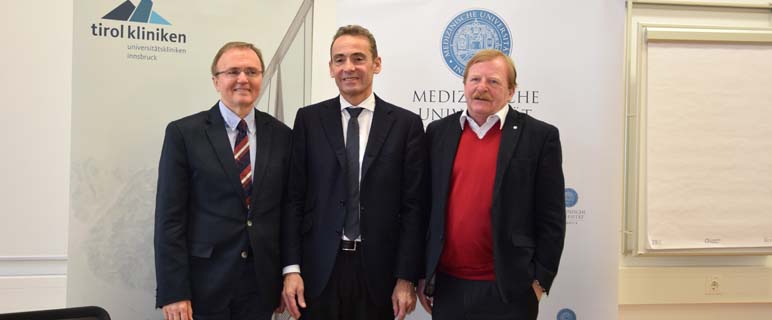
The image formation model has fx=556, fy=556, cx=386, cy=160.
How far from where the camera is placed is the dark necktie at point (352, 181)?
206 centimetres

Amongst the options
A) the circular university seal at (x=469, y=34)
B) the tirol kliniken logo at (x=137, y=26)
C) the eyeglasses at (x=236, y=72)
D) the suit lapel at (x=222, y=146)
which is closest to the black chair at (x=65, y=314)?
the suit lapel at (x=222, y=146)

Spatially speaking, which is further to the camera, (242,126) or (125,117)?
(125,117)

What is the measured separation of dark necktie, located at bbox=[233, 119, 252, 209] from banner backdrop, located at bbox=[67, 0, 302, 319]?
1.94 ft

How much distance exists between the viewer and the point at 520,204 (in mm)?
2066

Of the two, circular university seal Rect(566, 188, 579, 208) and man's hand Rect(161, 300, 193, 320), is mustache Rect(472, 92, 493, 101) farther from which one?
man's hand Rect(161, 300, 193, 320)

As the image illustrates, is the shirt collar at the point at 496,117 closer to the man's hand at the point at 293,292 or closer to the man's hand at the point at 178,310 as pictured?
the man's hand at the point at 293,292

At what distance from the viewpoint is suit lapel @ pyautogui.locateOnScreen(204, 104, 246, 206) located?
2029mm

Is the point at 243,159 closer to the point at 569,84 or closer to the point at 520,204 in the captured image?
the point at 520,204

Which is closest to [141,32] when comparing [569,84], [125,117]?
[125,117]

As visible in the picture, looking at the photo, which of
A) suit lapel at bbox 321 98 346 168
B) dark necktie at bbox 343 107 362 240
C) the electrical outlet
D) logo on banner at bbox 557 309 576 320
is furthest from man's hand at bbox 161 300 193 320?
the electrical outlet

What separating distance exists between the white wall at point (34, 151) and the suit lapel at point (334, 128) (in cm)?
161

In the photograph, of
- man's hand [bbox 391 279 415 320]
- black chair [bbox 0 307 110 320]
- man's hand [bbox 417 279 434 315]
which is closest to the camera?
black chair [bbox 0 307 110 320]

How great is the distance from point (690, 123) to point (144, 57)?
2.85m

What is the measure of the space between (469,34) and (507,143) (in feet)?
3.20
